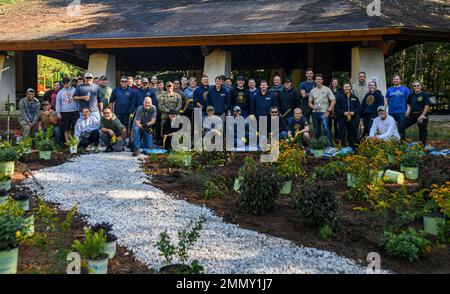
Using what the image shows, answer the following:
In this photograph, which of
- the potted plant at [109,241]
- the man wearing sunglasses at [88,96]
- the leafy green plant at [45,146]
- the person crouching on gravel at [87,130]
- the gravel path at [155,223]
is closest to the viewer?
the gravel path at [155,223]

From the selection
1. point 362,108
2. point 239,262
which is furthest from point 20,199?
point 362,108

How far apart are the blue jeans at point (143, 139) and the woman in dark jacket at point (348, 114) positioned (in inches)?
165

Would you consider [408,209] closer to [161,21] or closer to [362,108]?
[362,108]

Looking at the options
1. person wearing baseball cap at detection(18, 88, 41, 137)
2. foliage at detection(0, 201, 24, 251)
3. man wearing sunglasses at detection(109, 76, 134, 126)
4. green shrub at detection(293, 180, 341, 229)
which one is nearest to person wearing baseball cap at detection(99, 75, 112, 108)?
man wearing sunglasses at detection(109, 76, 134, 126)

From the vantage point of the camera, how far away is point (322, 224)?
536 cm

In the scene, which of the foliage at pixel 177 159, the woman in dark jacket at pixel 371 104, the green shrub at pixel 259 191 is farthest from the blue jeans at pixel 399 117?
the green shrub at pixel 259 191

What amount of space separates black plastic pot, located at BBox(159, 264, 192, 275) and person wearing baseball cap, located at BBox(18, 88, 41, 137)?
7.98 metres

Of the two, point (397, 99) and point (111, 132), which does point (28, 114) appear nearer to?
point (111, 132)

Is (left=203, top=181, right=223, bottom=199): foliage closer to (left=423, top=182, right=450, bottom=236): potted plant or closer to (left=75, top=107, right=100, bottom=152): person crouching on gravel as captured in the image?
(left=423, top=182, right=450, bottom=236): potted plant

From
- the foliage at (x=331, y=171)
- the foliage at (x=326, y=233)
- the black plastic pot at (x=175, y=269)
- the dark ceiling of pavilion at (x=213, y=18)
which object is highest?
the dark ceiling of pavilion at (x=213, y=18)

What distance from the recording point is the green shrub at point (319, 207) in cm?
533

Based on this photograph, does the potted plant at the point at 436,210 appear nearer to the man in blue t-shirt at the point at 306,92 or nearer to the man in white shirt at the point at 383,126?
the man in white shirt at the point at 383,126

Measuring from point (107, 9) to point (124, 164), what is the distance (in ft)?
36.8
